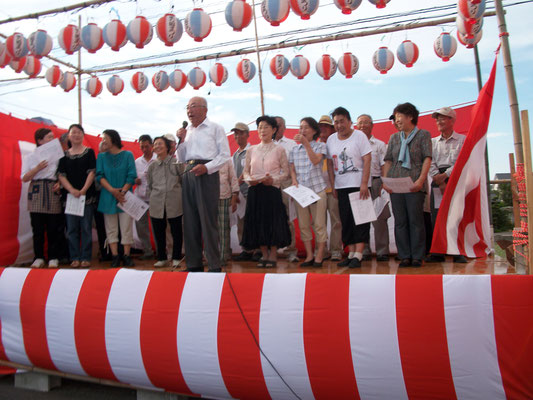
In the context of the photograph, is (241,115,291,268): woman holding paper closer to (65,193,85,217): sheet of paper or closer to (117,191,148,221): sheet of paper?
(117,191,148,221): sheet of paper

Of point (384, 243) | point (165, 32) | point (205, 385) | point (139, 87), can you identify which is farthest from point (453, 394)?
point (139, 87)

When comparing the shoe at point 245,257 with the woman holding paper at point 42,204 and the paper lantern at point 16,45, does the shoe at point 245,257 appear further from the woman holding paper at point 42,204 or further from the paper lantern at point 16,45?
the paper lantern at point 16,45

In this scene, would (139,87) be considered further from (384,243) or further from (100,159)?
(384,243)

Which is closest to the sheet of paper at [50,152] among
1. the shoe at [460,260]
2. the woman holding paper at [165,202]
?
the woman holding paper at [165,202]

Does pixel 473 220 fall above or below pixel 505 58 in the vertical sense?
below

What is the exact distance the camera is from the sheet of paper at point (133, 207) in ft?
13.0

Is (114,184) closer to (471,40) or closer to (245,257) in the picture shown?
(245,257)

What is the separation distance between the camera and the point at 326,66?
6.99 meters

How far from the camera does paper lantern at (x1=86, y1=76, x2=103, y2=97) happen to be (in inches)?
336

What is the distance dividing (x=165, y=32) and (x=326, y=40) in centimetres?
274

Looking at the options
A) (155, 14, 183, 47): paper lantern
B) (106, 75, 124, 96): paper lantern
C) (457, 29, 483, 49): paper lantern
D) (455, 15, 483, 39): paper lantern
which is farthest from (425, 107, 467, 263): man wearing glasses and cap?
(106, 75, 124, 96): paper lantern

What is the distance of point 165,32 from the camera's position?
5.83 m

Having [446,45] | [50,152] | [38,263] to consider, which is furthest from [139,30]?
[446,45]

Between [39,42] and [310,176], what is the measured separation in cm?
532
